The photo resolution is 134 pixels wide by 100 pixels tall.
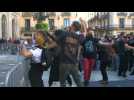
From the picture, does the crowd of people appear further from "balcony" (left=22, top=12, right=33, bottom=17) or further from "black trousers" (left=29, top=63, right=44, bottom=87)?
"balcony" (left=22, top=12, right=33, bottom=17)

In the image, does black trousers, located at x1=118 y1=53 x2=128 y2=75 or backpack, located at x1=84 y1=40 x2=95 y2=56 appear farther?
black trousers, located at x1=118 y1=53 x2=128 y2=75

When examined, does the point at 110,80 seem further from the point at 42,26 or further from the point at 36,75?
the point at 42,26

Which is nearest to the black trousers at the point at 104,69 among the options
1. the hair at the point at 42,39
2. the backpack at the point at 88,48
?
the backpack at the point at 88,48

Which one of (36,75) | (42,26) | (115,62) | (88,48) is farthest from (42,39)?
(115,62)

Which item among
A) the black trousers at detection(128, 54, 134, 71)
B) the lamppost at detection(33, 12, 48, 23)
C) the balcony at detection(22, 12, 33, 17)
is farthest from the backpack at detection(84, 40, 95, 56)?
the balcony at detection(22, 12, 33, 17)

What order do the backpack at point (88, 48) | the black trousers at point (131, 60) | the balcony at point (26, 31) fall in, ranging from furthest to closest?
the black trousers at point (131, 60) → the backpack at point (88, 48) → the balcony at point (26, 31)

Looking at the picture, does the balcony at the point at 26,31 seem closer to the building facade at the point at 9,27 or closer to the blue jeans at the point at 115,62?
the building facade at the point at 9,27

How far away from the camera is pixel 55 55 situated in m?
9.87

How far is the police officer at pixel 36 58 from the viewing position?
9844 mm

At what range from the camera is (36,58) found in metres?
9.96

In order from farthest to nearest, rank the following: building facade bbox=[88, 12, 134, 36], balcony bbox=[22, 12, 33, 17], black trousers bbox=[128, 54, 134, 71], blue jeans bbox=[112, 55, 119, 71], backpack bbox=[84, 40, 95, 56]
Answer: black trousers bbox=[128, 54, 134, 71] → backpack bbox=[84, 40, 95, 56] → blue jeans bbox=[112, 55, 119, 71] → building facade bbox=[88, 12, 134, 36] → balcony bbox=[22, 12, 33, 17]

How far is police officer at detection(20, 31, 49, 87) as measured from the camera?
9.84 metres

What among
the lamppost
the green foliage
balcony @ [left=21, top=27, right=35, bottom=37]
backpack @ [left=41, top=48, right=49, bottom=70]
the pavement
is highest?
the lamppost
